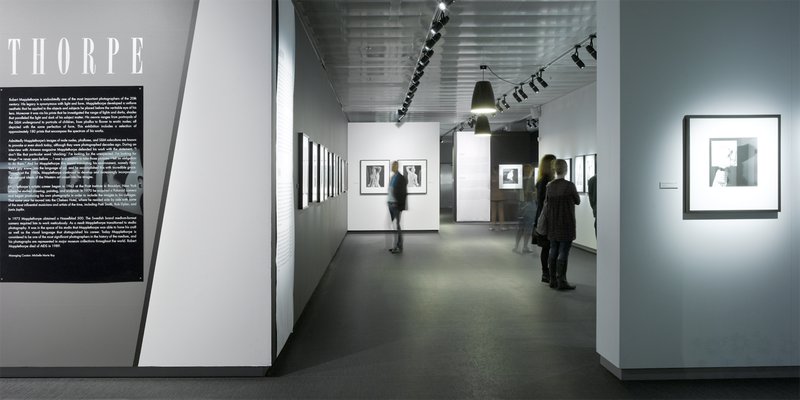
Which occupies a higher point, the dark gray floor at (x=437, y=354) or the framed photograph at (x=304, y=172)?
the framed photograph at (x=304, y=172)

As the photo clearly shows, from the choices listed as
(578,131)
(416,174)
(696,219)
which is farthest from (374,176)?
(696,219)

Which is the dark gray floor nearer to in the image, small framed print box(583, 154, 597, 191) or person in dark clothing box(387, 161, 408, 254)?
person in dark clothing box(387, 161, 408, 254)

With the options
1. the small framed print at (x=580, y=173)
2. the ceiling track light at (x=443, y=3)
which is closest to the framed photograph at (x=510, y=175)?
the small framed print at (x=580, y=173)

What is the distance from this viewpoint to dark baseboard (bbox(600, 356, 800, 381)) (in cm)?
449

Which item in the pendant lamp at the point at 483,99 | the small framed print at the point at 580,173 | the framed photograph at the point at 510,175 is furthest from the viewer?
the framed photograph at the point at 510,175

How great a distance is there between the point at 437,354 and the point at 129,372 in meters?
2.55

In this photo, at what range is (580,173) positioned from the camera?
41.3 feet

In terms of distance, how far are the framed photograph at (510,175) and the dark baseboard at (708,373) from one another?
16.0 meters

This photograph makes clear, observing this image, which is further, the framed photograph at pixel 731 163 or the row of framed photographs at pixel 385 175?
the row of framed photographs at pixel 385 175

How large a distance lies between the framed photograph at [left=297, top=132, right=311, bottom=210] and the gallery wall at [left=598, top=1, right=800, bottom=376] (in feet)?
11.0

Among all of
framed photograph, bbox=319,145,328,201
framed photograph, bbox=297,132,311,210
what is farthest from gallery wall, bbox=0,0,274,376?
framed photograph, bbox=319,145,328,201

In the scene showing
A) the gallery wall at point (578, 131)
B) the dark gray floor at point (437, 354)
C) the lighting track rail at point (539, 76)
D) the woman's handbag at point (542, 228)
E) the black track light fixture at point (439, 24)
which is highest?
the lighting track rail at point (539, 76)

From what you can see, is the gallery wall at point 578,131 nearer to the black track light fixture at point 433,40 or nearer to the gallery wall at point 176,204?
the black track light fixture at point 433,40

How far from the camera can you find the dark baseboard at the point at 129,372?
14.8 ft
